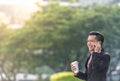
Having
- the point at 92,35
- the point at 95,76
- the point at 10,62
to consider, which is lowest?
the point at 10,62

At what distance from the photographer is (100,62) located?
3.69 metres

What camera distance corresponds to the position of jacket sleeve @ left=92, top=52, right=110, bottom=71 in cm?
368

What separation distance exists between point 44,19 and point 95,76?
16.3m

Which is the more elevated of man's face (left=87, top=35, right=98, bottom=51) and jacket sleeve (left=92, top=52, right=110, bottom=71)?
man's face (left=87, top=35, right=98, bottom=51)

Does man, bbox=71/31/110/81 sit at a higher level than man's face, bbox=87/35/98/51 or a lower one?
lower

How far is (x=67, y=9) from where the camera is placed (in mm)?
20188

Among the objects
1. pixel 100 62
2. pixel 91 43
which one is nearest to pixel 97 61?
pixel 100 62

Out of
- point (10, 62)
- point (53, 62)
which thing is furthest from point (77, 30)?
point (10, 62)

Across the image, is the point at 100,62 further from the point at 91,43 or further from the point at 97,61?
the point at 91,43

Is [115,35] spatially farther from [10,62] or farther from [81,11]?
[10,62]

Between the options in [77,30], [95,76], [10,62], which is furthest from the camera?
[10,62]

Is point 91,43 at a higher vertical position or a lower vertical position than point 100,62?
higher

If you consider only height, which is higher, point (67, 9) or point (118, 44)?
point (67, 9)

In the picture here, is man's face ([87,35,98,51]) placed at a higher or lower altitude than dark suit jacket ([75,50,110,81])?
higher
